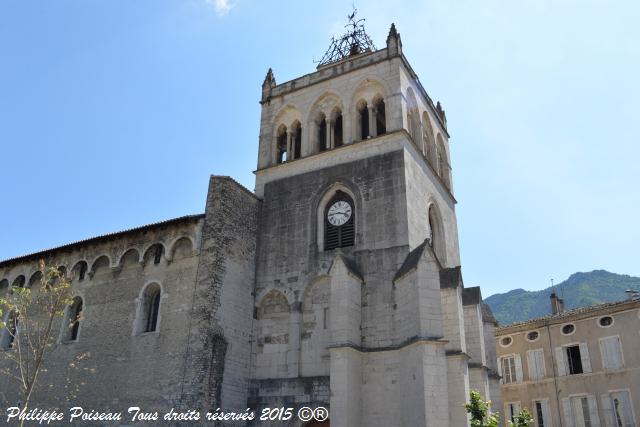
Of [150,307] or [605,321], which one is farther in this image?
→ [605,321]

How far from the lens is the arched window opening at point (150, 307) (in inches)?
719

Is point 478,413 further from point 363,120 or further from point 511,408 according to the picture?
point 511,408

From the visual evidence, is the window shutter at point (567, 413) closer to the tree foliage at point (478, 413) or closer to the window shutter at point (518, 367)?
the window shutter at point (518, 367)

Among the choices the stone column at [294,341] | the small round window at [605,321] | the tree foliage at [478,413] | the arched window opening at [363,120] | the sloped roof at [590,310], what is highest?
the arched window opening at [363,120]

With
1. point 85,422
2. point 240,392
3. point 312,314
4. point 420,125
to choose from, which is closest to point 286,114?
point 420,125

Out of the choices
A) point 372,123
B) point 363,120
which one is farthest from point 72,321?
point 363,120

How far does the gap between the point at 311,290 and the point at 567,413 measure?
1479cm

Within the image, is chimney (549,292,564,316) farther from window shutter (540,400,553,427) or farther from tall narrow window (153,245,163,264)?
tall narrow window (153,245,163,264)

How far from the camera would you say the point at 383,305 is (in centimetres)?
1664

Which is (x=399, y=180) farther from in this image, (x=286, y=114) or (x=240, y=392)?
(x=240, y=392)

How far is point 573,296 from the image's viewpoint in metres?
98.8

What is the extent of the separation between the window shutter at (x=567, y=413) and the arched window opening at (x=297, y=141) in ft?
54.2

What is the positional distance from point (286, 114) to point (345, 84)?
115 inches

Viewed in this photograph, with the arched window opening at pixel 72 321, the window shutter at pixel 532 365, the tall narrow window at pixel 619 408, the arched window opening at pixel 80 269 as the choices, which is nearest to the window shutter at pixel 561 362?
the window shutter at pixel 532 365
